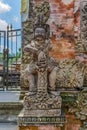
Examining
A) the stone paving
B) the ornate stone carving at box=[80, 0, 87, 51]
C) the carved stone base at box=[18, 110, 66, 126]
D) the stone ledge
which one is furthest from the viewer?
the stone ledge

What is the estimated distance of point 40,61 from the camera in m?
7.86

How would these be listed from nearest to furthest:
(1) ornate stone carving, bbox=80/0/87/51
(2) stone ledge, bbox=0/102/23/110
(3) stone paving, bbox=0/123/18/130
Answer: (1) ornate stone carving, bbox=80/0/87/51
(3) stone paving, bbox=0/123/18/130
(2) stone ledge, bbox=0/102/23/110

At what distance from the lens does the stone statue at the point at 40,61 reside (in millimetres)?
7852

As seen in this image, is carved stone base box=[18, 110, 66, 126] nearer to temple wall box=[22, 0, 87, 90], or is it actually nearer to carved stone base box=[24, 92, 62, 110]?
carved stone base box=[24, 92, 62, 110]

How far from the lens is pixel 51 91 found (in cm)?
802

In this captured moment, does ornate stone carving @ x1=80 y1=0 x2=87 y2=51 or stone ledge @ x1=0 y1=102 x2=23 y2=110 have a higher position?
ornate stone carving @ x1=80 y1=0 x2=87 y2=51

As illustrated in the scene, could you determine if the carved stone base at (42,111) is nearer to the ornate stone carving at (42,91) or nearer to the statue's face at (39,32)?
the ornate stone carving at (42,91)

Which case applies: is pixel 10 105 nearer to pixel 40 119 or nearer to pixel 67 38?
pixel 67 38

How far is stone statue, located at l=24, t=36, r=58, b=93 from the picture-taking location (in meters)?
7.85

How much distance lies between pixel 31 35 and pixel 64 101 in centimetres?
148

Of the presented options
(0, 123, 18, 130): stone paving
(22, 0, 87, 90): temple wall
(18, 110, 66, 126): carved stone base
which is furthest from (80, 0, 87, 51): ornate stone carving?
(0, 123, 18, 130): stone paving

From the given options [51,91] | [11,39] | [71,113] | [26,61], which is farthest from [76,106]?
[11,39]

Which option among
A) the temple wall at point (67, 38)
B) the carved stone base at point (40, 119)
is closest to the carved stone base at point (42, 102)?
the carved stone base at point (40, 119)

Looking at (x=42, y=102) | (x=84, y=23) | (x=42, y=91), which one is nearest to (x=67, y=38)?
(x=84, y=23)
